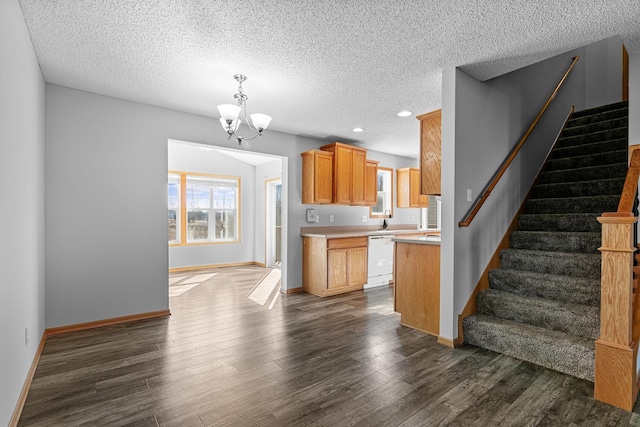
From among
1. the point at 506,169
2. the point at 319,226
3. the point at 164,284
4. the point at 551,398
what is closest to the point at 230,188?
the point at 319,226

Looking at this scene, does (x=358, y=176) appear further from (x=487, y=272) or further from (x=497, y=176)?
(x=487, y=272)

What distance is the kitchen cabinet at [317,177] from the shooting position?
516 centimetres

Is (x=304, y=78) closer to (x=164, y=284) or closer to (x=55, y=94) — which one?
(x=55, y=94)

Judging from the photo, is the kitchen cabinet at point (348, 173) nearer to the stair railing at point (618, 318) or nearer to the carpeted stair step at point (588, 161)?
the carpeted stair step at point (588, 161)

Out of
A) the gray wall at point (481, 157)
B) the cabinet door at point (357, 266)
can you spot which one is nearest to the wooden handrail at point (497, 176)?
the gray wall at point (481, 157)

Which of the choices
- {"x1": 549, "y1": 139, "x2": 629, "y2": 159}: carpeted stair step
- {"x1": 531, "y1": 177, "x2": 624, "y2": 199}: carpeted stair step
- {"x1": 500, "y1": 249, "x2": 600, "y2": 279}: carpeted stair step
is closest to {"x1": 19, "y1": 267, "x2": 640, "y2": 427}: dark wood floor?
{"x1": 500, "y1": 249, "x2": 600, "y2": 279}: carpeted stair step

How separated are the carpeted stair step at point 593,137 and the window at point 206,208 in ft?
20.4

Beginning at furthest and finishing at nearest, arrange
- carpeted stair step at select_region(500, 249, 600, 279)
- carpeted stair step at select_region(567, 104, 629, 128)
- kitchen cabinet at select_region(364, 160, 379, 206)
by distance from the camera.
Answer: kitchen cabinet at select_region(364, 160, 379, 206)
carpeted stair step at select_region(567, 104, 629, 128)
carpeted stair step at select_region(500, 249, 600, 279)

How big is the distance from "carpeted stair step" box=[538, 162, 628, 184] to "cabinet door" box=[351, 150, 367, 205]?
2563 mm

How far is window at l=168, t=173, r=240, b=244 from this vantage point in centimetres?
701

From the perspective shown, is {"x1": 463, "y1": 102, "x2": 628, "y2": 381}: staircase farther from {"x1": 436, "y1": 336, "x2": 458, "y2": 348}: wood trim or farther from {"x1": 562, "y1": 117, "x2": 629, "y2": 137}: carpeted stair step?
{"x1": 436, "y1": 336, "x2": 458, "y2": 348}: wood trim

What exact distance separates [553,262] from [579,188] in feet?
4.14

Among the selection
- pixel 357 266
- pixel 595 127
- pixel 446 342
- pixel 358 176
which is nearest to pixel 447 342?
pixel 446 342

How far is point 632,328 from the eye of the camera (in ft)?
7.20
